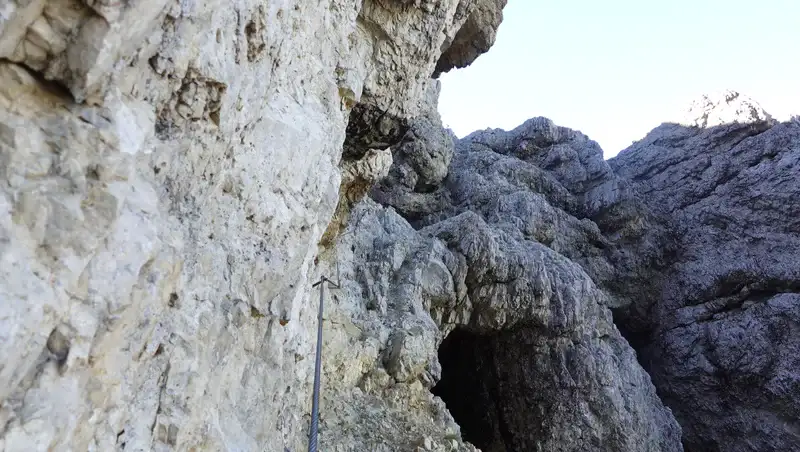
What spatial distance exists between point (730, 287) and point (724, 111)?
868 centimetres

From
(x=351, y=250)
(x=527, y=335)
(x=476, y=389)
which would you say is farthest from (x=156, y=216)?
(x=476, y=389)

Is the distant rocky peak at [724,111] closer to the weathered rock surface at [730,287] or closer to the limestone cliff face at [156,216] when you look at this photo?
the weathered rock surface at [730,287]

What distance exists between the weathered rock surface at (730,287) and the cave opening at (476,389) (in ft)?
23.7

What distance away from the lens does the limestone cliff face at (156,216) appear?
8.33 feet

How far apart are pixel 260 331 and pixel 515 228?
13827mm

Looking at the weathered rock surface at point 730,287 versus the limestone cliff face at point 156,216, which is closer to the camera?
the limestone cliff face at point 156,216

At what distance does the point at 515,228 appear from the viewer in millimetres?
17781

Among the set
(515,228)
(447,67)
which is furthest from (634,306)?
(447,67)

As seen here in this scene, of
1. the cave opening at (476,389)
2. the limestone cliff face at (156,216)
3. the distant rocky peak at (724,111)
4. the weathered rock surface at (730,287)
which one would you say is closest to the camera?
the limestone cliff face at (156,216)

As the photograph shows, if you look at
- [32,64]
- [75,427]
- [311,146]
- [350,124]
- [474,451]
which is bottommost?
[474,451]

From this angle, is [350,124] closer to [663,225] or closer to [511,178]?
[511,178]

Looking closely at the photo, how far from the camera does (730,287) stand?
18844 mm

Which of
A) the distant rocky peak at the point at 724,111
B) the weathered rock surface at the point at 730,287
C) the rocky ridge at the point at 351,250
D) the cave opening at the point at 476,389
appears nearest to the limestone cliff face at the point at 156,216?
the rocky ridge at the point at 351,250

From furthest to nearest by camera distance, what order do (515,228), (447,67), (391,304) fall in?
(515,228), (447,67), (391,304)
